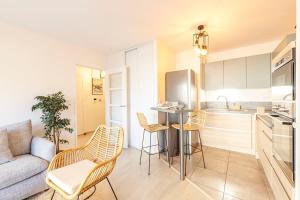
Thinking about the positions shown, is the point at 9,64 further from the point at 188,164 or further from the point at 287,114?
the point at 287,114

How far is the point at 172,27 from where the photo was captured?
2646mm

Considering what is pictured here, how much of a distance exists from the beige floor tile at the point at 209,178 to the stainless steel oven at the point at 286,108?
847mm

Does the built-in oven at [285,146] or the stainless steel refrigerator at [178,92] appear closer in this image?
the built-in oven at [285,146]

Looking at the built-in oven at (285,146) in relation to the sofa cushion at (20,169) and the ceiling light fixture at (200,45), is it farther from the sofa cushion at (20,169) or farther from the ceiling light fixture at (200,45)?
the sofa cushion at (20,169)

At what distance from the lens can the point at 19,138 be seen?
2.16m

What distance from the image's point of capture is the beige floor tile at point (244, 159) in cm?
269

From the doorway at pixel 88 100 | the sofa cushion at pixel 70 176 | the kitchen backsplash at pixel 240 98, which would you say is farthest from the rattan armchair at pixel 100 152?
the doorway at pixel 88 100

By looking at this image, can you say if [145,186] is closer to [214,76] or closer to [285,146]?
[285,146]

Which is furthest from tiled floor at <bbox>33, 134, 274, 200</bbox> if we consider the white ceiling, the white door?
the white ceiling

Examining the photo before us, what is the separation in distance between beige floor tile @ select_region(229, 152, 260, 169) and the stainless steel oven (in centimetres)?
131

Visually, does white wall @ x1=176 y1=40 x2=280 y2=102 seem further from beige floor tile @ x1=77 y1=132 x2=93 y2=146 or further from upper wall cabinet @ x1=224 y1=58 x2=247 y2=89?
beige floor tile @ x1=77 y1=132 x2=93 y2=146

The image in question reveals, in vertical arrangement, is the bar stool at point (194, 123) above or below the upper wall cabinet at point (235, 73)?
below

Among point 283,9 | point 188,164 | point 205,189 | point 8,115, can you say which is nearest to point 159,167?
point 188,164

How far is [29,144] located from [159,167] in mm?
2019
